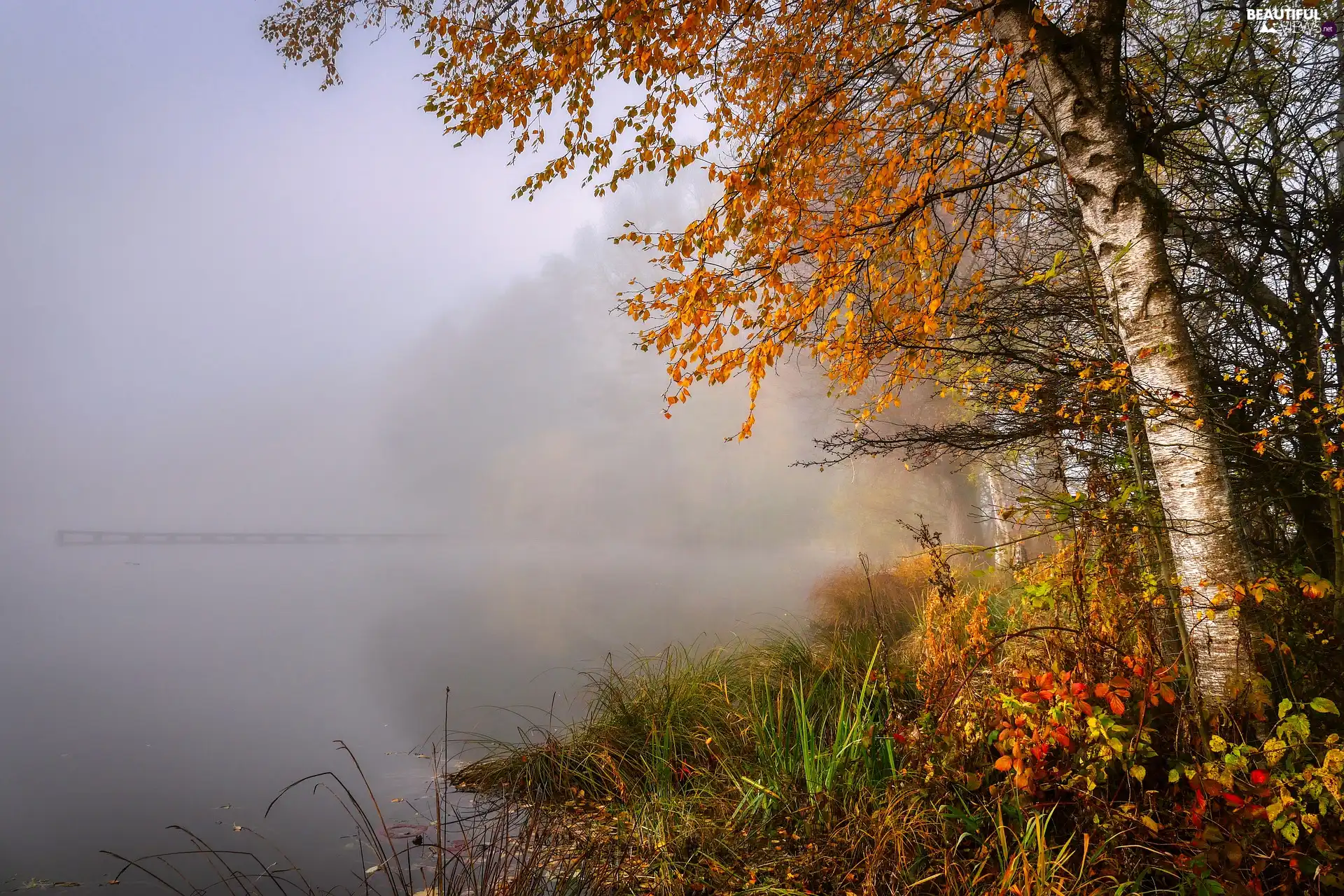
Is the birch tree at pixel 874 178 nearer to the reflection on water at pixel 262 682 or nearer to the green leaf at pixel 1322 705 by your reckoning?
the green leaf at pixel 1322 705

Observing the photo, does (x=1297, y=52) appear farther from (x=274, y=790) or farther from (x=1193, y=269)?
(x=274, y=790)

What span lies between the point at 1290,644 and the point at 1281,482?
1071 mm

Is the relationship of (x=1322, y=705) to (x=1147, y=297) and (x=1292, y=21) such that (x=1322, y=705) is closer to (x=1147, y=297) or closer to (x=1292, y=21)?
(x=1147, y=297)

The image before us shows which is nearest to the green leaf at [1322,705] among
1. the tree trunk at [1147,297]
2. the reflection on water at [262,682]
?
the tree trunk at [1147,297]

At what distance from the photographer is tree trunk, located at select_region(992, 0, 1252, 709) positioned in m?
2.83

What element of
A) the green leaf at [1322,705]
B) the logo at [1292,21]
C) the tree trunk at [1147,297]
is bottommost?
the green leaf at [1322,705]

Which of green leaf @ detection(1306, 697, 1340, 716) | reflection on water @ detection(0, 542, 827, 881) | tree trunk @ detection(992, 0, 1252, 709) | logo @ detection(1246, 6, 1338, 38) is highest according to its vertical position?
logo @ detection(1246, 6, 1338, 38)

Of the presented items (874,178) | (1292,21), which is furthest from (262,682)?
(1292,21)

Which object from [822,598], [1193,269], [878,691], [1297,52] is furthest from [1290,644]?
[822,598]

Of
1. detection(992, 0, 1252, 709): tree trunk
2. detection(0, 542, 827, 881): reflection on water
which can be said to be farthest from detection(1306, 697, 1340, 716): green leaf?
detection(0, 542, 827, 881): reflection on water

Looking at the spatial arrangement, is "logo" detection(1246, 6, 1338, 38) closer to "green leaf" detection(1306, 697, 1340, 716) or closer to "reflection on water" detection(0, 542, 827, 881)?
"green leaf" detection(1306, 697, 1340, 716)

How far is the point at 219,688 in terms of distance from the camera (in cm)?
874

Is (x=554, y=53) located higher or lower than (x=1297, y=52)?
higher

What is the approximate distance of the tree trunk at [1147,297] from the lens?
2834mm
